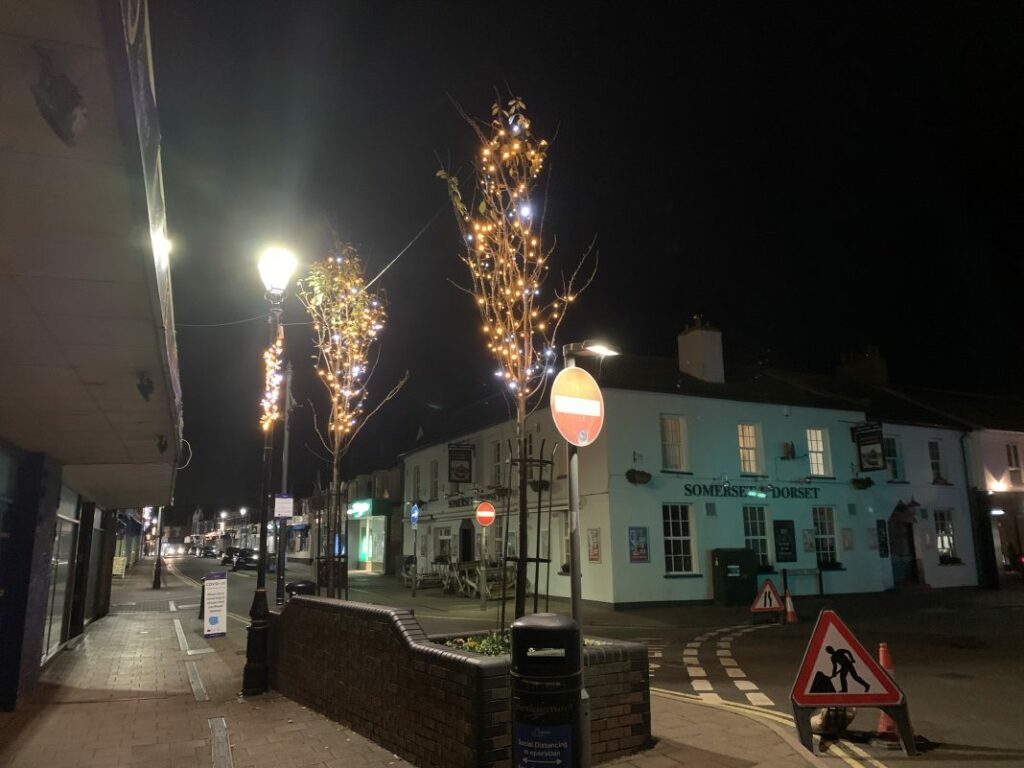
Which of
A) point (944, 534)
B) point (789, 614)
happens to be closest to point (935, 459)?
point (944, 534)

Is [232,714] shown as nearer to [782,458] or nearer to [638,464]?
[638,464]

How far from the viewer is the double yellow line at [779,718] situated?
5.89 meters

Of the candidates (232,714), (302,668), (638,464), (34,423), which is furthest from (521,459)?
(638,464)

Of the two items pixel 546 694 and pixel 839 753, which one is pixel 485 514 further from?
pixel 546 694

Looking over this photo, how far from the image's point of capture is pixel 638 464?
64.4 ft

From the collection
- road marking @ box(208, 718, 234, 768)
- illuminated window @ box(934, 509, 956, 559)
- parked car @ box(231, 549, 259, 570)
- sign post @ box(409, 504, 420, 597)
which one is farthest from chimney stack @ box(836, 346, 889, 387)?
parked car @ box(231, 549, 259, 570)

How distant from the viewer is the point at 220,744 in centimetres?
666

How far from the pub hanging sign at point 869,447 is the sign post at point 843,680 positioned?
60.0ft

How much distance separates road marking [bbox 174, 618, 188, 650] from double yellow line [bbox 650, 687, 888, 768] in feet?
30.5

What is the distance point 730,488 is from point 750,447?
189 centimetres

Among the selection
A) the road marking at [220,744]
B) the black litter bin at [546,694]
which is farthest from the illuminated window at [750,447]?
the black litter bin at [546,694]

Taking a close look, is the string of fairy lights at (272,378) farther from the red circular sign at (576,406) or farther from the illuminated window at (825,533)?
the illuminated window at (825,533)

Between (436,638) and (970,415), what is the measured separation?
97.9 feet

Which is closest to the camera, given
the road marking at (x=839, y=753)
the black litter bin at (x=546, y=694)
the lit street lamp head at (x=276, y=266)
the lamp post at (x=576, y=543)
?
the black litter bin at (x=546, y=694)
